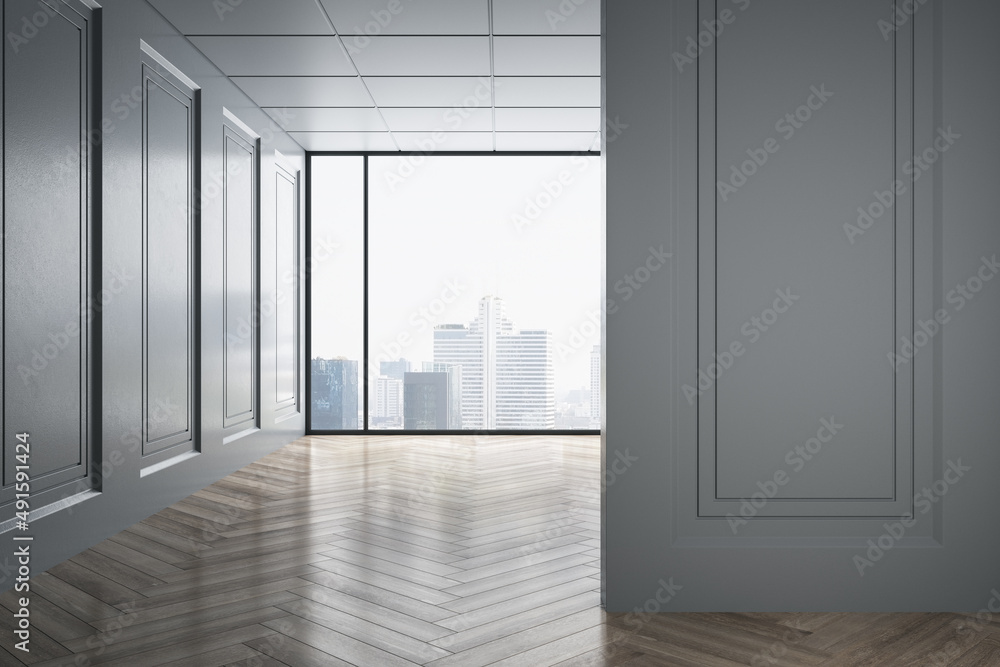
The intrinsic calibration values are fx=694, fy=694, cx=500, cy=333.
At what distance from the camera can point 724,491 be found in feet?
7.44

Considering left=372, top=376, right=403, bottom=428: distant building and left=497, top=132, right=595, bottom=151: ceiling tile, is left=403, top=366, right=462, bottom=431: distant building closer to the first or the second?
left=372, top=376, right=403, bottom=428: distant building

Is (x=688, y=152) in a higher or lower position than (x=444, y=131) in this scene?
lower

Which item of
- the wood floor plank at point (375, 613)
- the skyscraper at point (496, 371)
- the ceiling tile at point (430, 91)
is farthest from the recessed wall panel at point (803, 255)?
the skyscraper at point (496, 371)

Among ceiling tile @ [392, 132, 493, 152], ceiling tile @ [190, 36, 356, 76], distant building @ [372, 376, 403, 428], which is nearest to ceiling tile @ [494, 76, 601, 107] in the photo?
ceiling tile @ [392, 132, 493, 152]

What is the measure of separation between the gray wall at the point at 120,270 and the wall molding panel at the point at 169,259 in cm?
1

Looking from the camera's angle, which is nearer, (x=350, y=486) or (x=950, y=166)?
(x=950, y=166)

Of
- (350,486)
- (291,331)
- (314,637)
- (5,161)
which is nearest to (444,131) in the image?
(291,331)

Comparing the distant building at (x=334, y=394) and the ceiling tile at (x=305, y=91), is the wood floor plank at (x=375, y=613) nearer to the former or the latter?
the ceiling tile at (x=305, y=91)

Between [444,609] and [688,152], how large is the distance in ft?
5.54

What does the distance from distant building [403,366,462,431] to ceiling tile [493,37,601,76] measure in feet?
9.33

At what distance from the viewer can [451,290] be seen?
20.9 feet

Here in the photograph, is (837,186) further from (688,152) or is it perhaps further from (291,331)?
(291,331)

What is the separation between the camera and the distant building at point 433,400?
6297 mm

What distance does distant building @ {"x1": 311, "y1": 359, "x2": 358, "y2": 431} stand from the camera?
20.7 ft
